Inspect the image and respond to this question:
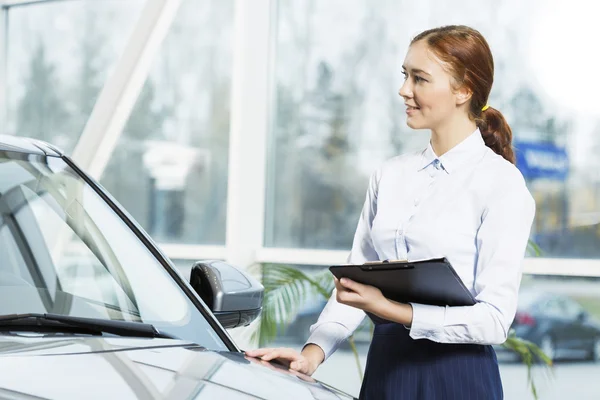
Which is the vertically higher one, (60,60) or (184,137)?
(60,60)

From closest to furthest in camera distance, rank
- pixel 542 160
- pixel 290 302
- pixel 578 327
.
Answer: pixel 290 302 → pixel 578 327 → pixel 542 160

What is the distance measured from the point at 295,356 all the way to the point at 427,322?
26 cm

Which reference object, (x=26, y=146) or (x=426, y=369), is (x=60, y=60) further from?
(x=426, y=369)

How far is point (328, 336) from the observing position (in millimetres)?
1998

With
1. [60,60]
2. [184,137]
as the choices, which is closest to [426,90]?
[184,137]

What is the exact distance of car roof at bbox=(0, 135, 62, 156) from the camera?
1769mm

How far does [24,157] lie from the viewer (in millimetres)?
1771

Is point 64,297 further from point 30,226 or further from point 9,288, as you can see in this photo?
point 30,226

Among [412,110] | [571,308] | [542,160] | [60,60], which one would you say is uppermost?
[60,60]

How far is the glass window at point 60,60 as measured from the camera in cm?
612

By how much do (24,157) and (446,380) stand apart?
875 mm

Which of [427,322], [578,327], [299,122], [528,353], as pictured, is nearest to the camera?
[427,322]

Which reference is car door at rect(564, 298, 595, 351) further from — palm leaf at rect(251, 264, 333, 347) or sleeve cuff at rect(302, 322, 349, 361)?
sleeve cuff at rect(302, 322, 349, 361)

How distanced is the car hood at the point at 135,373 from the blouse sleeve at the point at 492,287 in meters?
0.27
